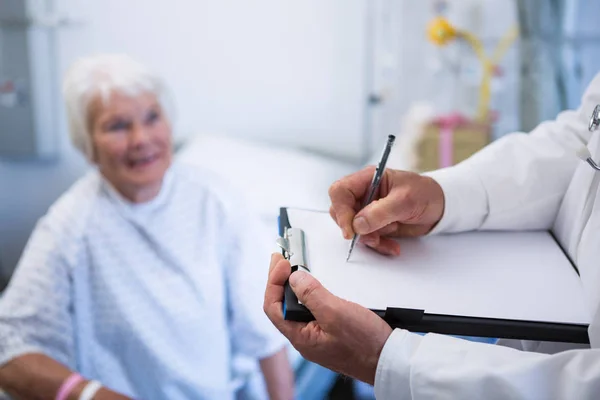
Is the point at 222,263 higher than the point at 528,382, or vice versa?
the point at 528,382

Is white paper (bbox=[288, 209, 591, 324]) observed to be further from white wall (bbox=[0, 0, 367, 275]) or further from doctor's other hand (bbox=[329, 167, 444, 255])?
white wall (bbox=[0, 0, 367, 275])

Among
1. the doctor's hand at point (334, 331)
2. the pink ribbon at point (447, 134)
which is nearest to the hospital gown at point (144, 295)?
the doctor's hand at point (334, 331)

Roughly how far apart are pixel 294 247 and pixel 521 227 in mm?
350

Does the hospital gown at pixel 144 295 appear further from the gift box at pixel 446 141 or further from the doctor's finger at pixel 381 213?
the gift box at pixel 446 141

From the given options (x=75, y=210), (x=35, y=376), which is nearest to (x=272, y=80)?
(x=75, y=210)

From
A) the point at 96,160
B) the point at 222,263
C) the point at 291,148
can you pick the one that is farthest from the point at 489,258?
the point at 291,148

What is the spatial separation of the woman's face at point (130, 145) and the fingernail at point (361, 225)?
2.76 ft

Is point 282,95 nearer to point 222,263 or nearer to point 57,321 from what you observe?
point 222,263

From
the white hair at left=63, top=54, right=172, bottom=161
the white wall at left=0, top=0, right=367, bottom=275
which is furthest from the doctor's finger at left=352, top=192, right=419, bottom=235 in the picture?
the white wall at left=0, top=0, right=367, bottom=275

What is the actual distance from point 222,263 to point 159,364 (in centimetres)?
27

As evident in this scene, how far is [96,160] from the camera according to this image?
4.95ft

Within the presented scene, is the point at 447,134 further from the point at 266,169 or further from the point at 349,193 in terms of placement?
the point at 349,193

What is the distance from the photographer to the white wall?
2174 millimetres

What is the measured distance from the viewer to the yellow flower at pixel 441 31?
86.6 inches
